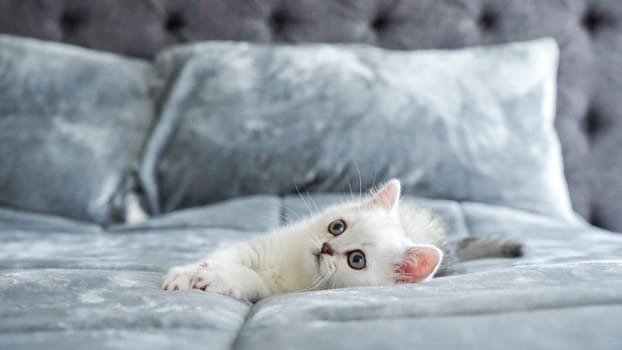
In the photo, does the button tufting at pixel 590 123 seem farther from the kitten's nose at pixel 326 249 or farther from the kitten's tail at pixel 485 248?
the kitten's nose at pixel 326 249

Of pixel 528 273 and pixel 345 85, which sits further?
pixel 345 85

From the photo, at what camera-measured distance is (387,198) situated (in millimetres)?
924

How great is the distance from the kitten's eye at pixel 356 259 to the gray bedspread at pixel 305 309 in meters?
0.13

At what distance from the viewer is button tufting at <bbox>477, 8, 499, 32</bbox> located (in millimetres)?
1665

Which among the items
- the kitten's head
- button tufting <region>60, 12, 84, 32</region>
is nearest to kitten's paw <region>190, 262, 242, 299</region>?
the kitten's head

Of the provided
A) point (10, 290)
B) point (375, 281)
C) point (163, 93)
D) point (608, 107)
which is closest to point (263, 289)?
point (375, 281)

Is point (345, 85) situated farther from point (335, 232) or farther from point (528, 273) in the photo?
point (528, 273)

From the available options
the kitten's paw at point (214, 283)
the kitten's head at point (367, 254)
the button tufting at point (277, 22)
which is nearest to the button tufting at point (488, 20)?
the button tufting at point (277, 22)

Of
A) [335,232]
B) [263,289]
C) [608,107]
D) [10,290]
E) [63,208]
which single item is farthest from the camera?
[608,107]

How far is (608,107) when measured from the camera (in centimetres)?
163

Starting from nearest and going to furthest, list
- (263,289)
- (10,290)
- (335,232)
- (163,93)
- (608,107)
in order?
(10,290), (263,289), (335,232), (163,93), (608,107)

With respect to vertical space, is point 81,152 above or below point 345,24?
below

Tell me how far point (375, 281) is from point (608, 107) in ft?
3.58

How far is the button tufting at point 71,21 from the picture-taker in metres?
1.67
